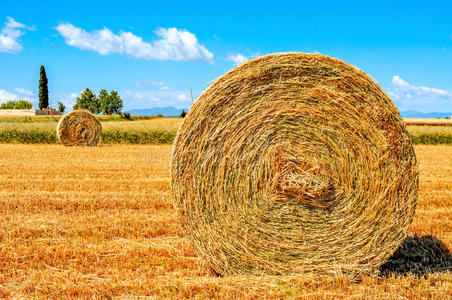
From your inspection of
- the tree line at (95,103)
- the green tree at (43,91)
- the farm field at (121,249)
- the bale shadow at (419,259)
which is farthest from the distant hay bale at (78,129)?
the tree line at (95,103)

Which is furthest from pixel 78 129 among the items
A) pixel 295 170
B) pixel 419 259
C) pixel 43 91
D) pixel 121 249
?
pixel 43 91

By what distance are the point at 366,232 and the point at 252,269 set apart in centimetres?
116

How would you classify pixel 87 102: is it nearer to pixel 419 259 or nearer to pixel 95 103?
pixel 95 103

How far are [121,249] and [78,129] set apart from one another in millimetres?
14672

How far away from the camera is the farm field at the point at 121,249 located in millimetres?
4004

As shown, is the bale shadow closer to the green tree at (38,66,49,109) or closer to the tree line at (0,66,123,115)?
the green tree at (38,66,49,109)

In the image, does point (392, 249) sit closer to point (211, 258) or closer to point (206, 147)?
point (211, 258)

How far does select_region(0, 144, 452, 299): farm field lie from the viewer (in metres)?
4.00

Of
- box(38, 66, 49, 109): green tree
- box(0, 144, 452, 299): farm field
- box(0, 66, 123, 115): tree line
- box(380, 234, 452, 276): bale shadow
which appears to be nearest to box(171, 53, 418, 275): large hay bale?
box(0, 144, 452, 299): farm field

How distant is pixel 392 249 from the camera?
4.32 m

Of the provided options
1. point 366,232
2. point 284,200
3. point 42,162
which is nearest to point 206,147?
point 284,200

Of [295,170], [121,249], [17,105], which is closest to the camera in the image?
[295,170]

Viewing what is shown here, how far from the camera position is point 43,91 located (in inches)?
2308

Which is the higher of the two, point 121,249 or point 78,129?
point 78,129
